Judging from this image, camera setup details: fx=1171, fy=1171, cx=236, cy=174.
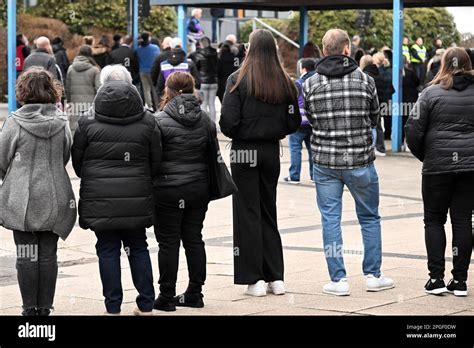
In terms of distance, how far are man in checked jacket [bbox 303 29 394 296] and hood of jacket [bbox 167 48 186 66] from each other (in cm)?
1094

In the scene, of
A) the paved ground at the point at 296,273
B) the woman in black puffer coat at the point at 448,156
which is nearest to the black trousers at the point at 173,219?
the paved ground at the point at 296,273

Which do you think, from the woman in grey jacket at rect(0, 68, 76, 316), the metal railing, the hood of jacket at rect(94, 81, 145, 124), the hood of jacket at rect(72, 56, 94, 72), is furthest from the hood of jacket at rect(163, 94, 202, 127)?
the metal railing

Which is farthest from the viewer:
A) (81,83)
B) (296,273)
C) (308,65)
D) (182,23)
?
(182,23)

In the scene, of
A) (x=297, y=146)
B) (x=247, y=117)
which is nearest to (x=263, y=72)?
(x=247, y=117)

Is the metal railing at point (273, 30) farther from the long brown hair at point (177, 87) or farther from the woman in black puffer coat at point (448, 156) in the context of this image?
the long brown hair at point (177, 87)

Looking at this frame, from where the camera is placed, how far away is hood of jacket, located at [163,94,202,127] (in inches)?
319

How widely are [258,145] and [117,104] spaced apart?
1.38m

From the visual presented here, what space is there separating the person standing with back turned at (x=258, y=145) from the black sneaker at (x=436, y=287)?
43.2 inches

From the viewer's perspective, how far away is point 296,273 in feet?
31.8

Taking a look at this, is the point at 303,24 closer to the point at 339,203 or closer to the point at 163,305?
the point at 339,203

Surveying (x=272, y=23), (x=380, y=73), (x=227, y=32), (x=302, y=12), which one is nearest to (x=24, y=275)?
(x=380, y=73)

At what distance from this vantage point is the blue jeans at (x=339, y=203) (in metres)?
8.66

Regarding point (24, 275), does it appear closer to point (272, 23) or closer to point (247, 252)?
point (247, 252)

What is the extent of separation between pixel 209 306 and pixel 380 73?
12609mm
